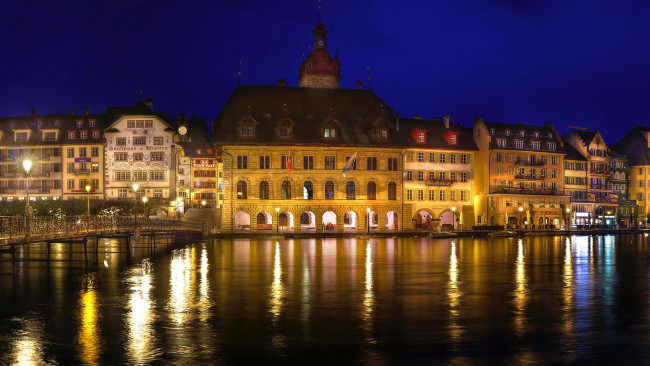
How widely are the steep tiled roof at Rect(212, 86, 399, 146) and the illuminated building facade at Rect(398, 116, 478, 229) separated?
400 cm

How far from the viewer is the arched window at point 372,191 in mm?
81750

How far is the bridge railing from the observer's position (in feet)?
101

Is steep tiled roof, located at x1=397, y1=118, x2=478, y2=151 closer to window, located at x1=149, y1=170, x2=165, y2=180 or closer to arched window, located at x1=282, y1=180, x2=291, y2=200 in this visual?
arched window, located at x1=282, y1=180, x2=291, y2=200

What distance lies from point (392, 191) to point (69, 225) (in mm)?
50946

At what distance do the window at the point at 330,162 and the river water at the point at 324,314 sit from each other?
43206mm

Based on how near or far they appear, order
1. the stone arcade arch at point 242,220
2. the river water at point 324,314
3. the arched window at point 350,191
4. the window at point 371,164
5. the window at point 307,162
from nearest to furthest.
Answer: the river water at point 324,314, the window at point 307,162, the stone arcade arch at point 242,220, the arched window at point 350,191, the window at point 371,164

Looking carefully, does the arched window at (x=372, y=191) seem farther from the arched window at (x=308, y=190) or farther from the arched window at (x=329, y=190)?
the arched window at (x=308, y=190)

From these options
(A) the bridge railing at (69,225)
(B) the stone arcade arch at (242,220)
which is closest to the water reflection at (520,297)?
(A) the bridge railing at (69,225)

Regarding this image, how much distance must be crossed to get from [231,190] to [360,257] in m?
36.6

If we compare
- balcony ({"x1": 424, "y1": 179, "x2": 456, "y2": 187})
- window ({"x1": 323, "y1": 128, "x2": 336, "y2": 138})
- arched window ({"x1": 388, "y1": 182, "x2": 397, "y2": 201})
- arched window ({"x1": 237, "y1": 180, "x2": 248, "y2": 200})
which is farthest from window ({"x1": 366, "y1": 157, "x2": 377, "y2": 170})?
arched window ({"x1": 237, "y1": 180, "x2": 248, "y2": 200})

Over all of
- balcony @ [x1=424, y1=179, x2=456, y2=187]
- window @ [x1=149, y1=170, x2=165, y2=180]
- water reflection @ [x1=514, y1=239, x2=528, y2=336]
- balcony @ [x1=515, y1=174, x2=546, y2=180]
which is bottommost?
water reflection @ [x1=514, y1=239, x2=528, y2=336]

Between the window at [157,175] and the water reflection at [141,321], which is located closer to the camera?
the water reflection at [141,321]

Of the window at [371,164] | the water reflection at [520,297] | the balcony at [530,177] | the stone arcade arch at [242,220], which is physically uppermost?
the window at [371,164]

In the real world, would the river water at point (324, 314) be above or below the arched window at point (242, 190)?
below
